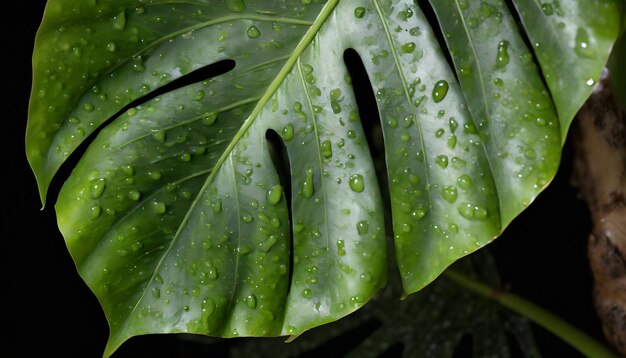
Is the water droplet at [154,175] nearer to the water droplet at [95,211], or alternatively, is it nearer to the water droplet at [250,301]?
the water droplet at [95,211]

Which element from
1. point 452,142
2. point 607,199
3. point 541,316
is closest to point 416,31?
point 452,142

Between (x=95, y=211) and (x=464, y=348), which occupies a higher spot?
(x=95, y=211)

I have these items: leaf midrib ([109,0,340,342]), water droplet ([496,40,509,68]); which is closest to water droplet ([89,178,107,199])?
leaf midrib ([109,0,340,342])

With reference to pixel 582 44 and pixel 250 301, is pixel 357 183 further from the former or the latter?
pixel 582 44

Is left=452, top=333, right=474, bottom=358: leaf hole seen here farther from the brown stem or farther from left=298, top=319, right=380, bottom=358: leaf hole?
the brown stem

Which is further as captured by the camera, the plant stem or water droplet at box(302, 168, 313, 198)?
the plant stem

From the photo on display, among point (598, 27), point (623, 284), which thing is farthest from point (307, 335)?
point (598, 27)

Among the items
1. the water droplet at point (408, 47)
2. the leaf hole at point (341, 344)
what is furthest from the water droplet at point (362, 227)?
the leaf hole at point (341, 344)
